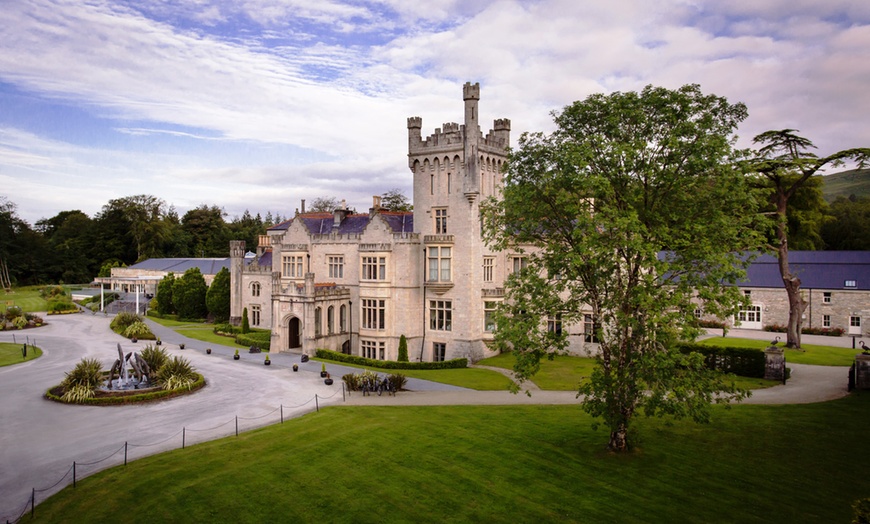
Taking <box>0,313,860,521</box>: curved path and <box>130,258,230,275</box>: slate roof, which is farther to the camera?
<box>130,258,230,275</box>: slate roof

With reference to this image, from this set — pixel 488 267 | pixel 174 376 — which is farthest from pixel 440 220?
pixel 174 376

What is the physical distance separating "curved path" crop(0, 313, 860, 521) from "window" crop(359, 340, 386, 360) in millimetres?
5344

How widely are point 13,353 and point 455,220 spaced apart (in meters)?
37.3

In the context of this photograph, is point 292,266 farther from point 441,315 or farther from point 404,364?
point 404,364

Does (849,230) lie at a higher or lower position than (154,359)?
higher

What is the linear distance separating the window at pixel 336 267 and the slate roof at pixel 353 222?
2408 mm

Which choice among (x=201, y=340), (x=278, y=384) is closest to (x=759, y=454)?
(x=278, y=384)

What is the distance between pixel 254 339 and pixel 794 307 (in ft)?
150

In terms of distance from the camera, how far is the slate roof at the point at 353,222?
44156mm

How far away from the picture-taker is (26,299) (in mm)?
81812

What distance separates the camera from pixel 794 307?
39.3 m

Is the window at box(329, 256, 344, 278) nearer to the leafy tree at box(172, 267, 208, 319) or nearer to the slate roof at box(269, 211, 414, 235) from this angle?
the slate roof at box(269, 211, 414, 235)

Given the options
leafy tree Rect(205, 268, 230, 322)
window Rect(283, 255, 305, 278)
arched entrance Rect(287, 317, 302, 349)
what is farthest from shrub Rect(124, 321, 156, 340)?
window Rect(283, 255, 305, 278)

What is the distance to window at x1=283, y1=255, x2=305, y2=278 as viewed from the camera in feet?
158
